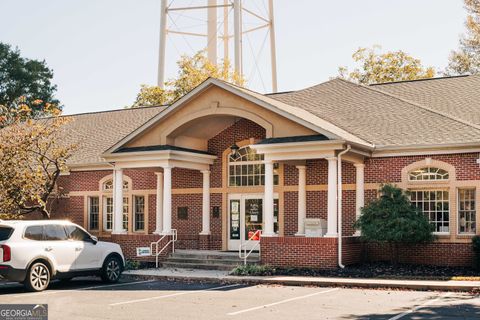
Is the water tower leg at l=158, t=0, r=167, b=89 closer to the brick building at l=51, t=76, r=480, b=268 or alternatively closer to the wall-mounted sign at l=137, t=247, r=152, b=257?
the brick building at l=51, t=76, r=480, b=268

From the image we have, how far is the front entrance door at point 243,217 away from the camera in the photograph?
86.4 ft

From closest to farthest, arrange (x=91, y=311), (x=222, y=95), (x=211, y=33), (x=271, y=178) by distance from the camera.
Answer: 1. (x=91, y=311)
2. (x=271, y=178)
3. (x=222, y=95)
4. (x=211, y=33)

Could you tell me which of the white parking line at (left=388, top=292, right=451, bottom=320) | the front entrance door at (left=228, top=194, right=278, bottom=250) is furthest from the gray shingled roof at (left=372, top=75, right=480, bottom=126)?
the white parking line at (left=388, top=292, right=451, bottom=320)

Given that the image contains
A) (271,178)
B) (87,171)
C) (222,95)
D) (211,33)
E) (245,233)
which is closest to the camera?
(271,178)

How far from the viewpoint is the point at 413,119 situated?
24.5 m

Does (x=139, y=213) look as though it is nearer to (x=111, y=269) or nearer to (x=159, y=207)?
(x=159, y=207)

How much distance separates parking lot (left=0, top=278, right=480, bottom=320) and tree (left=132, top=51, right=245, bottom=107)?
34845 millimetres

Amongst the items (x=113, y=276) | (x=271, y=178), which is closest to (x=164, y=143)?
(x=271, y=178)

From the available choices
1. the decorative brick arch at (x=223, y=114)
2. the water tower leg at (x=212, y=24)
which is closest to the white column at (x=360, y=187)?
the decorative brick arch at (x=223, y=114)

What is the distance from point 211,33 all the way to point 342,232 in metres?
25.5

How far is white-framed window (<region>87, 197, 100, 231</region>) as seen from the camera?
29936mm

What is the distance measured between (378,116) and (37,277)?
13.1 metres

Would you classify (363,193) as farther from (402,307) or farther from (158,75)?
(158,75)

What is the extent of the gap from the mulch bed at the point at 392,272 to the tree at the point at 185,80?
31.9 metres
